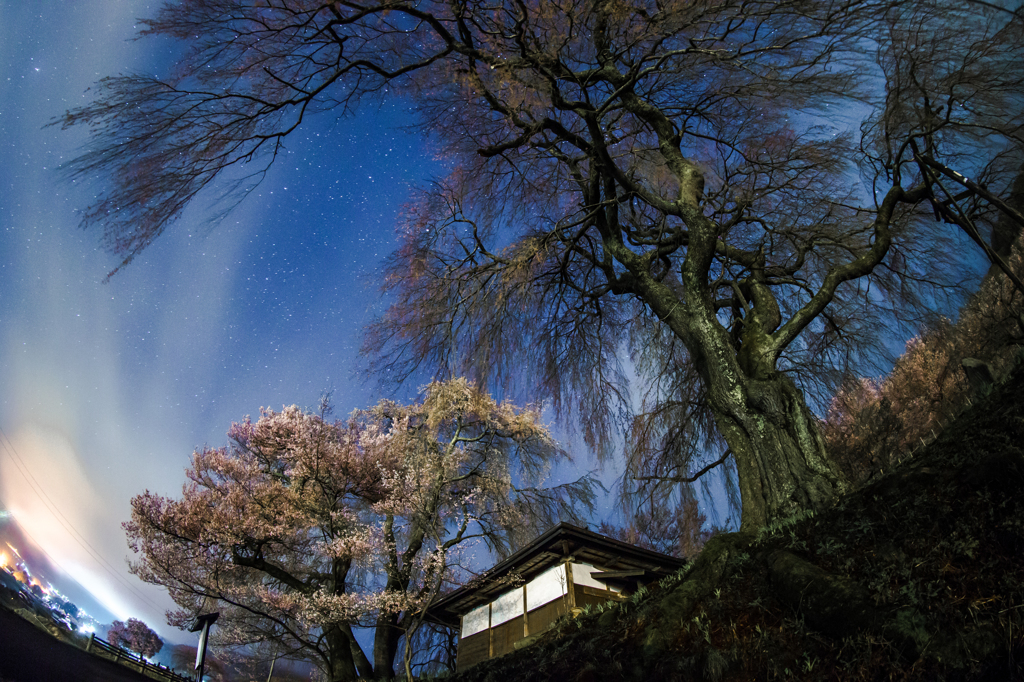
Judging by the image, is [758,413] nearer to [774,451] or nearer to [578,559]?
[774,451]

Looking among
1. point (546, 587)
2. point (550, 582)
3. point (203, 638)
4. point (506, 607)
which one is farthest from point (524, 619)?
point (203, 638)

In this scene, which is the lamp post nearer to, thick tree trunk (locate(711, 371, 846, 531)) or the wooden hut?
the wooden hut

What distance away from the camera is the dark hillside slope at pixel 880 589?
106 inches

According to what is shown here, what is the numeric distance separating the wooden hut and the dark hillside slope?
20.1ft

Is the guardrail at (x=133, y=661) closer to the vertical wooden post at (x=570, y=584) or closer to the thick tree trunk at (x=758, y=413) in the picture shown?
the vertical wooden post at (x=570, y=584)

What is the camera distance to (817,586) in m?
3.38

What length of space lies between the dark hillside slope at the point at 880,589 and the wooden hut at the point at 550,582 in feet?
20.1

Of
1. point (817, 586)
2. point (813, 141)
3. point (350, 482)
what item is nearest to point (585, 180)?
point (813, 141)

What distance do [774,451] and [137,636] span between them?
39326 millimetres

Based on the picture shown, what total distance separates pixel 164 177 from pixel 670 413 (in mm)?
9116

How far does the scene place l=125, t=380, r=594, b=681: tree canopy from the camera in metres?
11.5

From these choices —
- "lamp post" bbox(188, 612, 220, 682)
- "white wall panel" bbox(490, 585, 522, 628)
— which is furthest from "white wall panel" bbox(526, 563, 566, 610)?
"lamp post" bbox(188, 612, 220, 682)

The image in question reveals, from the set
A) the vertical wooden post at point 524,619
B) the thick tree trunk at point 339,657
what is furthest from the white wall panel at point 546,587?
the thick tree trunk at point 339,657

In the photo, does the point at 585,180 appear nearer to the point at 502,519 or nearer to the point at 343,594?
the point at 502,519
